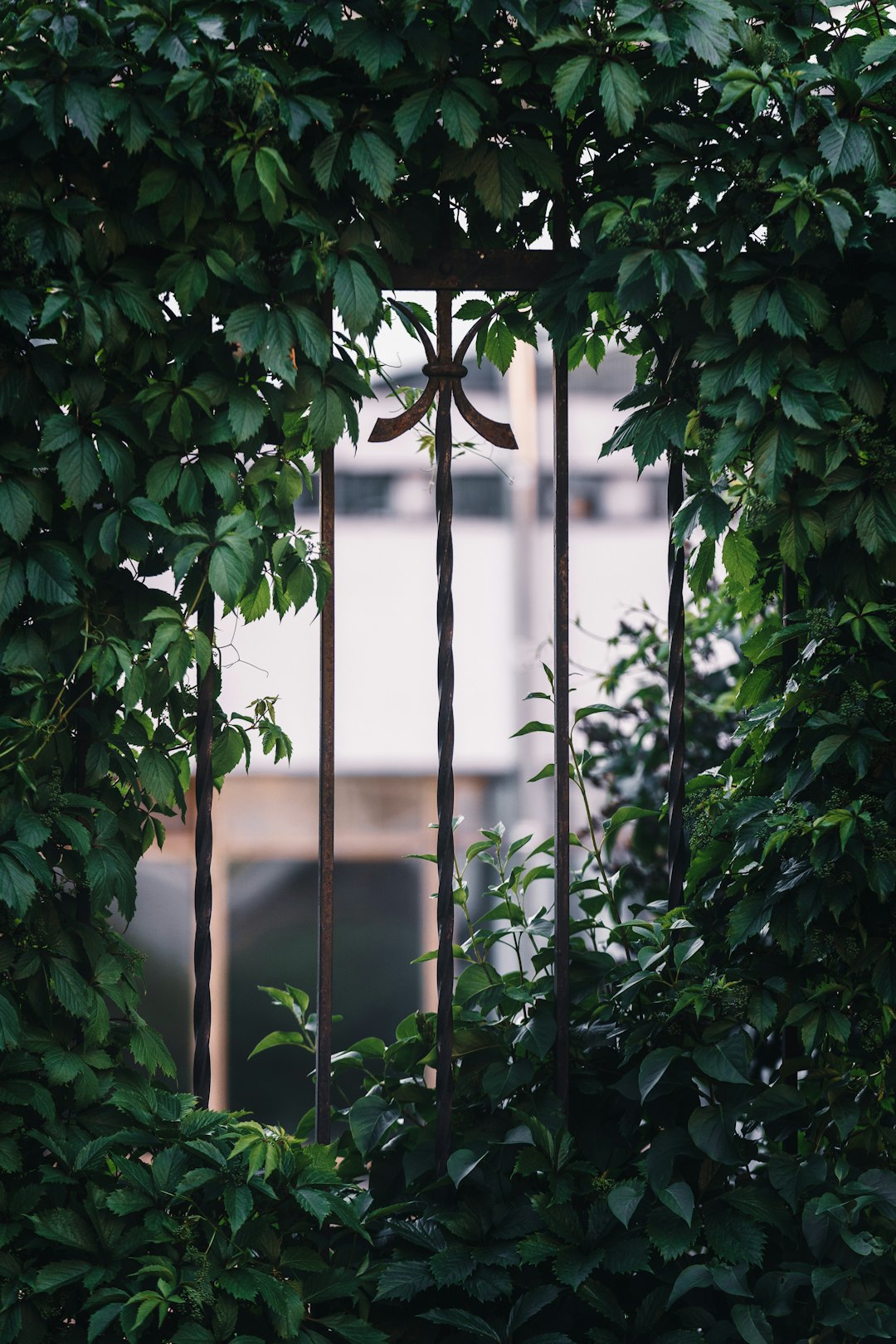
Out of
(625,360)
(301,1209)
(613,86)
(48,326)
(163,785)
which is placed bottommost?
(301,1209)

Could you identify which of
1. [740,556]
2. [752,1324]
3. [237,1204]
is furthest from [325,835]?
[752,1324]

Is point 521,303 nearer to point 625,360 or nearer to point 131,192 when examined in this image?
point 131,192

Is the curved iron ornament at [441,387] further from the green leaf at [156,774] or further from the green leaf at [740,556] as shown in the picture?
the green leaf at [156,774]

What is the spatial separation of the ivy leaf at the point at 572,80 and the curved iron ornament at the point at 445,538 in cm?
29

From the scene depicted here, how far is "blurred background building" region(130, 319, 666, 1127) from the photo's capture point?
5191mm

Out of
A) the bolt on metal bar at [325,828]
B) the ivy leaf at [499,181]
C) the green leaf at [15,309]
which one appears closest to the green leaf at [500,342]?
the ivy leaf at [499,181]

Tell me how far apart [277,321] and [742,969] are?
3.33 ft

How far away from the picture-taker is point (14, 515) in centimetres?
143

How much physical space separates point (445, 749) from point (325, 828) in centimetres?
19

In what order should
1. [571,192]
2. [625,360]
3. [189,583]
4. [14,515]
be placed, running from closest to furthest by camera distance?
1. [14,515]
2. [189,583]
3. [571,192]
4. [625,360]

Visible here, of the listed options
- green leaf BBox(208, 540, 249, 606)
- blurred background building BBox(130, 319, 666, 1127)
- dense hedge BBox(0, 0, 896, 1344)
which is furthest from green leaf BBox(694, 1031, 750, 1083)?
blurred background building BBox(130, 319, 666, 1127)

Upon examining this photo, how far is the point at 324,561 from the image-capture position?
158 cm

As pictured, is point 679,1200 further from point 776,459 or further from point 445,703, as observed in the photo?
point 776,459

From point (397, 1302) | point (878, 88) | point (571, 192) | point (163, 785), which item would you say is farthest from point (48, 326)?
point (397, 1302)
